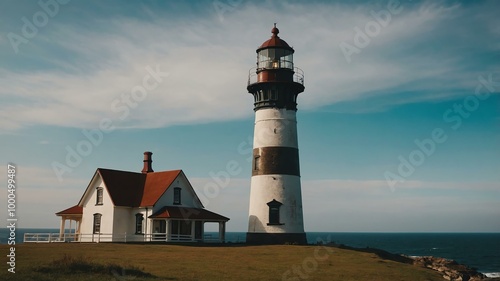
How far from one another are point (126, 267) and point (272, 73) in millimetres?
20464

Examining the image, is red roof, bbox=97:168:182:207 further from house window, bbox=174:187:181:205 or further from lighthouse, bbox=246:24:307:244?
lighthouse, bbox=246:24:307:244

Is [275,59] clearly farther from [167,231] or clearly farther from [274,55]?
[167,231]

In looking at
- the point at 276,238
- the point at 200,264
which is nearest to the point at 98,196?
the point at 276,238

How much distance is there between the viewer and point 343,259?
94.3ft

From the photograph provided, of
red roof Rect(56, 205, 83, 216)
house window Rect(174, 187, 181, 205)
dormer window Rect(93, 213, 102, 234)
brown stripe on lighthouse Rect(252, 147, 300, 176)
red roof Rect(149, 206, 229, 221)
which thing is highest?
brown stripe on lighthouse Rect(252, 147, 300, 176)

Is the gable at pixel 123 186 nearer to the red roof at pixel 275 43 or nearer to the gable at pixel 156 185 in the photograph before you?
the gable at pixel 156 185

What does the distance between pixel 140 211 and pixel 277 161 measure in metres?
11.3

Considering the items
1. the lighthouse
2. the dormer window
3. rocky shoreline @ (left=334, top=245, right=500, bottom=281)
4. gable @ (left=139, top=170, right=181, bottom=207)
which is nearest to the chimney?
gable @ (left=139, top=170, right=181, bottom=207)

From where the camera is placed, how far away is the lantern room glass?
37969 mm

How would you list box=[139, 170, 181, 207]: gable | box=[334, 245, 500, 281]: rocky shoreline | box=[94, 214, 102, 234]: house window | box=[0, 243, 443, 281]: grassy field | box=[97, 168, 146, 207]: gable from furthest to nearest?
box=[94, 214, 102, 234]: house window < box=[97, 168, 146, 207]: gable < box=[139, 170, 181, 207]: gable < box=[334, 245, 500, 281]: rocky shoreline < box=[0, 243, 443, 281]: grassy field

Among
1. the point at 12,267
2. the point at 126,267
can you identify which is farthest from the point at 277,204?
the point at 12,267

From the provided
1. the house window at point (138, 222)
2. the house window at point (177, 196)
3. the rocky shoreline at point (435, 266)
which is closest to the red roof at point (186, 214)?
the house window at point (177, 196)

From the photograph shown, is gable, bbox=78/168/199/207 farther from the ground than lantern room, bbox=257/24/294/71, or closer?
closer

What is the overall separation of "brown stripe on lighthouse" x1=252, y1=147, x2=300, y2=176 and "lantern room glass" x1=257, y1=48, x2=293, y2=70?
633cm
